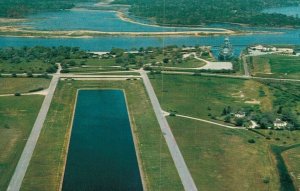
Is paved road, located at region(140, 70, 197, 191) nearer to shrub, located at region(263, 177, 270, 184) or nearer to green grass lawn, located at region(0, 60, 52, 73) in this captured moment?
shrub, located at region(263, 177, 270, 184)

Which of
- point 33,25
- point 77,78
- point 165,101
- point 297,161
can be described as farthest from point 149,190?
point 33,25

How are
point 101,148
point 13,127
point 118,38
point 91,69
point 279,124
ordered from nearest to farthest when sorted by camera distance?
point 101,148 → point 13,127 → point 279,124 → point 91,69 → point 118,38

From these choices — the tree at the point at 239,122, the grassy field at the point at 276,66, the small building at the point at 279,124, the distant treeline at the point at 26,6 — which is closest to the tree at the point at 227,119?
the tree at the point at 239,122

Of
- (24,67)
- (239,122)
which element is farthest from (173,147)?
(24,67)

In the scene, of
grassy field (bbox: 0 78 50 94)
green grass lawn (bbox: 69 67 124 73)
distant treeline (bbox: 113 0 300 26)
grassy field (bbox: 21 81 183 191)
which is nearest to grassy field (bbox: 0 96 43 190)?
grassy field (bbox: 21 81 183 191)

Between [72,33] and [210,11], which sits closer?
[72,33]

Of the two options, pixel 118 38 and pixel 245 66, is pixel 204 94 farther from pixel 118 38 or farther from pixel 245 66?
pixel 118 38

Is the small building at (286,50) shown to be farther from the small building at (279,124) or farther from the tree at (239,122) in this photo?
the tree at (239,122)
